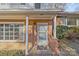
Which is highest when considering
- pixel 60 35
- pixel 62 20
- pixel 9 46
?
pixel 62 20

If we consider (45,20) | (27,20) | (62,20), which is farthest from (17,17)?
(62,20)

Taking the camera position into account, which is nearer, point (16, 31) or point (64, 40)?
point (64, 40)

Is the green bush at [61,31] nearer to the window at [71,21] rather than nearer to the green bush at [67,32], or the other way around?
the green bush at [67,32]

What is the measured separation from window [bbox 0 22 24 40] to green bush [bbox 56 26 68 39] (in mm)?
1052

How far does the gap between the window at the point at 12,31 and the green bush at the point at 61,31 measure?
3.45 feet

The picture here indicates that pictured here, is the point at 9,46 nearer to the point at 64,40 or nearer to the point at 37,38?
the point at 37,38

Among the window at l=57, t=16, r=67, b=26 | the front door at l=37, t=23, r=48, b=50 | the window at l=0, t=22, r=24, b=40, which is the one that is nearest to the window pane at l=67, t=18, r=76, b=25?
the window at l=57, t=16, r=67, b=26

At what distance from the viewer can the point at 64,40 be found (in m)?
4.43

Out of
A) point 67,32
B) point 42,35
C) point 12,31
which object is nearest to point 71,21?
point 67,32

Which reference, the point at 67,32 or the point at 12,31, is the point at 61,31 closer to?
the point at 67,32

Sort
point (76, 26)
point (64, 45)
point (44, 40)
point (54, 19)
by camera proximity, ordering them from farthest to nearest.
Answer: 1. point (54, 19)
2. point (44, 40)
3. point (76, 26)
4. point (64, 45)

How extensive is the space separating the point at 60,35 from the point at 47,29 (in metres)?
0.85

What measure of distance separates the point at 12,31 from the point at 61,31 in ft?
5.44

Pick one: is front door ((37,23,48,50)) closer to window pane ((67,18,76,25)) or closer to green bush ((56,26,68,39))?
green bush ((56,26,68,39))
